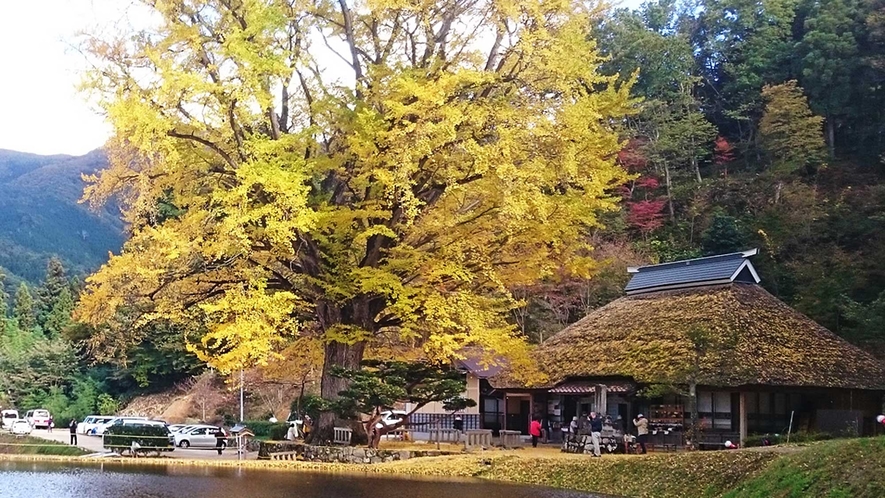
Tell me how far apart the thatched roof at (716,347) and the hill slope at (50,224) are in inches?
2747

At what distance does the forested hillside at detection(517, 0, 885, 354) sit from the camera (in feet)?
114

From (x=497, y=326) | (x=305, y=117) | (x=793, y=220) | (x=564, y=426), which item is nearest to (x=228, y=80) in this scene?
(x=305, y=117)

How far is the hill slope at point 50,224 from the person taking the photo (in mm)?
90250

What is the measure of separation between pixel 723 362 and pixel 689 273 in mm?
6115

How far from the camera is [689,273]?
27.3 meters

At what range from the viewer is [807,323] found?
24656mm

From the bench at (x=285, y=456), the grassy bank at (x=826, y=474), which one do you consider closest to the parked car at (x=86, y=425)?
the bench at (x=285, y=456)

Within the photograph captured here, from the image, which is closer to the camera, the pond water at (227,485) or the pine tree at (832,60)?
the pond water at (227,485)

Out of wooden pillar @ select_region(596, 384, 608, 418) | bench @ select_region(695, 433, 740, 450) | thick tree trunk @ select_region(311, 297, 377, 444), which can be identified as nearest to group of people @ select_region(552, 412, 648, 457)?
wooden pillar @ select_region(596, 384, 608, 418)

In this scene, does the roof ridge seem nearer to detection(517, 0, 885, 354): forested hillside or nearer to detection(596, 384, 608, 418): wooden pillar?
detection(517, 0, 885, 354): forested hillside

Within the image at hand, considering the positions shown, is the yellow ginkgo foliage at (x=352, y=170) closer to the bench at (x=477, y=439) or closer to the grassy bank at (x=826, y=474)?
the bench at (x=477, y=439)

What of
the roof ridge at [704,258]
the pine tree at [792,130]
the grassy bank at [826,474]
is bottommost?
the grassy bank at [826,474]

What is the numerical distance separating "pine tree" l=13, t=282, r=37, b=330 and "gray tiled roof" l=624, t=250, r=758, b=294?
48.2m

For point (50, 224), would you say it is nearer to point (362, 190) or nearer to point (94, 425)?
point (94, 425)
